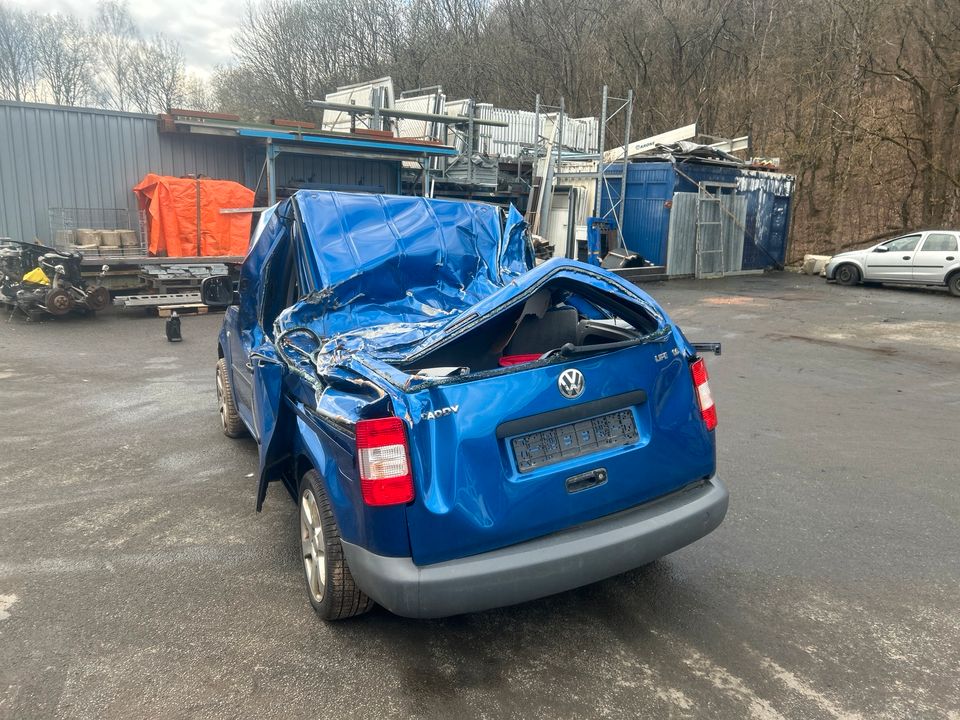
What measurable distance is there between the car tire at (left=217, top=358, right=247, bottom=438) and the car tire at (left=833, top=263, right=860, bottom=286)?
1765 centimetres

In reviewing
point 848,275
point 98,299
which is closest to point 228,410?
point 98,299

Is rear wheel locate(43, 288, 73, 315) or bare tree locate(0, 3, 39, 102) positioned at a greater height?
bare tree locate(0, 3, 39, 102)

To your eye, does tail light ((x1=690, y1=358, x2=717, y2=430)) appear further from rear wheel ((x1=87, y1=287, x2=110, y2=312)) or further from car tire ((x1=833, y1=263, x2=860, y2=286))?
car tire ((x1=833, y1=263, x2=860, y2=286))

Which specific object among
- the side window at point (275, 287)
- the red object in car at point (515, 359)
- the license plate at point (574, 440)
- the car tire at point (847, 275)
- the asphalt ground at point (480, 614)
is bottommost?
the asphalt ground at point (480, 614)

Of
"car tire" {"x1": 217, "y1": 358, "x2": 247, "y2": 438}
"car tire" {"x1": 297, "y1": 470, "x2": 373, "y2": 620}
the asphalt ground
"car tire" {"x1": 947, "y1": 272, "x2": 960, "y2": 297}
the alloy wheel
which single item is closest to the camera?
the asphalt ground

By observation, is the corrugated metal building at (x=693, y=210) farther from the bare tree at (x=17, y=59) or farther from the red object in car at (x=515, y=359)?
the bare tree at (x=17, y=59)

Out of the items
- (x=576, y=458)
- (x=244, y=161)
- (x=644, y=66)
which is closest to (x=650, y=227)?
(x=244, y=161)

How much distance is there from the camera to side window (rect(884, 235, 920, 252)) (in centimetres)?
1753

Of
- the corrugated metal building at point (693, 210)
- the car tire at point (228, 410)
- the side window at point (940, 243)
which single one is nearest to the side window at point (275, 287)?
the car tire at point (228, 410)

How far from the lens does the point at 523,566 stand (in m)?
2.63

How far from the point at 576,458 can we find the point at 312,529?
1261mm

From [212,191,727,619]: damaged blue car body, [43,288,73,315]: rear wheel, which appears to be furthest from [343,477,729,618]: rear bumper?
[43,288,73,315]: rear wheel

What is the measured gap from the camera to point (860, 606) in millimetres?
3348

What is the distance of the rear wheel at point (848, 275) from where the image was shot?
740 inches
